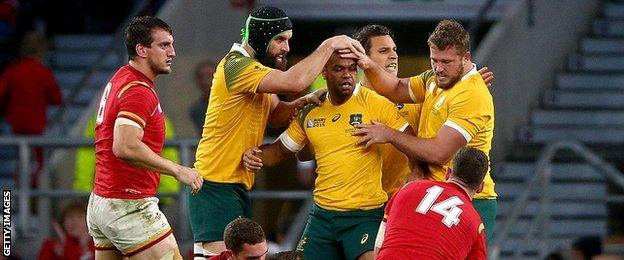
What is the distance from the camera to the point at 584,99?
18453 mm

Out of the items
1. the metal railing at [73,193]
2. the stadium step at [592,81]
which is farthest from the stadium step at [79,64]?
the stadium step at [592,81]

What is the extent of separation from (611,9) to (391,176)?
8.10 meters

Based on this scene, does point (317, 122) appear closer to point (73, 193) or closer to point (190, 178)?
point (190, 178)

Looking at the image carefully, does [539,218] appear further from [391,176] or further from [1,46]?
[1,46]

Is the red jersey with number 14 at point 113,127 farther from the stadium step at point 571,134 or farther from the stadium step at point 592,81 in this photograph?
the stadium step at point 592,81

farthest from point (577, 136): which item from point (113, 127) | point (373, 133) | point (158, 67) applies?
point (113, 127)

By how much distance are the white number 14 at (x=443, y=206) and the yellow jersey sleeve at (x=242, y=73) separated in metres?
1.31

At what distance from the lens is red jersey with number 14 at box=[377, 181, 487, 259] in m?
10.2

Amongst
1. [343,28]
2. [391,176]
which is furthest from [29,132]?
[391,176]

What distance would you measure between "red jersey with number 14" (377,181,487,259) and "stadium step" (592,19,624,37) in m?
8.93

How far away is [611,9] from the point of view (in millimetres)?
19078

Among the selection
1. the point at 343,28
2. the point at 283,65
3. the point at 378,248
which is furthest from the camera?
the point at 343,28

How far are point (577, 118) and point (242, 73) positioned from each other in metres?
7.96

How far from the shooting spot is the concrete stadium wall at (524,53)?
18.1 metres
